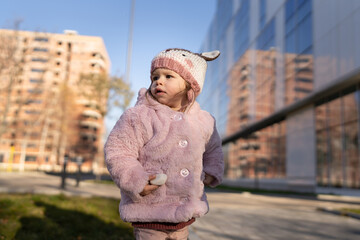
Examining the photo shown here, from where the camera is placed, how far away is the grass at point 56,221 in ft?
14.8

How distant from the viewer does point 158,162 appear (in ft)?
6.03

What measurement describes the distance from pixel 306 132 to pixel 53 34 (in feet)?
50.7

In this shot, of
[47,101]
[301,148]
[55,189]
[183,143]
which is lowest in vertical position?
[55,189]

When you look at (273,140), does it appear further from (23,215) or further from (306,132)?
(23,215)

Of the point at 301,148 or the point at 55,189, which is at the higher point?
the point at 301,148

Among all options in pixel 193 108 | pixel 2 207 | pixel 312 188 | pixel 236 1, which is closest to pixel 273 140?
pixel 312 188

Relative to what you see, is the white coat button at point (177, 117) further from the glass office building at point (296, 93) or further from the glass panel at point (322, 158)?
the glass panel at point (322, 158)

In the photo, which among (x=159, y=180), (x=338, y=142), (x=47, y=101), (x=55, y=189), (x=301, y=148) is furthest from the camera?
(x=47, y=101)

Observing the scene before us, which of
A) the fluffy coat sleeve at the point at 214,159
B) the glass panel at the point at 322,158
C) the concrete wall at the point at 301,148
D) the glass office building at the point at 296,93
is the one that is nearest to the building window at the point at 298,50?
the glass office building at the point at 296,93

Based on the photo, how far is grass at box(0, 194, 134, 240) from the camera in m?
4.52

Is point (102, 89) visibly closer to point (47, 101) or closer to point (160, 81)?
point (47, 101)

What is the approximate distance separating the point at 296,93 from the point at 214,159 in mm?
19479

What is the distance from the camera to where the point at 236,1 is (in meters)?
35.8

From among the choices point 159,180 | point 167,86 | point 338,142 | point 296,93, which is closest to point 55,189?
point 167,86
